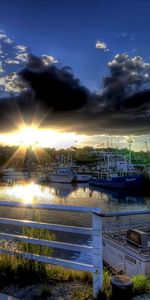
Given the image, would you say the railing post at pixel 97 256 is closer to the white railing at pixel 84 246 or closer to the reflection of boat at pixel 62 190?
the white railing at pixel 84 246

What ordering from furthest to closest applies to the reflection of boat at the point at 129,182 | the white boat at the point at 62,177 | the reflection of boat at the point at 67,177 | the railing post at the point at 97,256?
1. the white boat at the point at 62,177
2. the reflection of boat at the point at 67,177
3. the reflection of boat at the point at 129,182
4. the railing post at the point at 97,256

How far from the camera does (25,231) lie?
17.5ft

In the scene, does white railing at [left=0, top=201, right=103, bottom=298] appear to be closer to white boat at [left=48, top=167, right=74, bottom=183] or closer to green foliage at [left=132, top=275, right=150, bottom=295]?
green foliage at [left=132, top=275, right=150, bottom=295]

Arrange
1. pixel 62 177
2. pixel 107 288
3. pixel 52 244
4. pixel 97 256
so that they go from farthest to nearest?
pixel 62 177 → pixel 52 244 → pixel 107 288 → pixel 97 256

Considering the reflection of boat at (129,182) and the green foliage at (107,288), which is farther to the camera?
the reflection of boat at (129,182)

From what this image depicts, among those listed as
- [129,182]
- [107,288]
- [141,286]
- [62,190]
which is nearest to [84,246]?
[107,288]

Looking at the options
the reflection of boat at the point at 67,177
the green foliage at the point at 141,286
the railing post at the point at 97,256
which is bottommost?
the green foliage at the point at 141,286

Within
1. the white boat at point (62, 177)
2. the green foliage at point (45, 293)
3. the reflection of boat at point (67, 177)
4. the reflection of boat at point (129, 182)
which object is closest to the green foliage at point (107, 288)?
the green foliage at point (45, 293)

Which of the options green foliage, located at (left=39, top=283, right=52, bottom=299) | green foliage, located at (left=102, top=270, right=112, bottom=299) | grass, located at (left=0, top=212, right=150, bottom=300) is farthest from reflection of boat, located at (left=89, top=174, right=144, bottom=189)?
green foliage, located at (left=39, top=283, right=52, bottom=299)

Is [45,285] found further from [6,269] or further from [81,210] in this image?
[81,210]

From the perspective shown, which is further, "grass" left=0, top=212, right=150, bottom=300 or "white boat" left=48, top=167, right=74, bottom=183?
"white boat" left=48, top=167, right=74, bottom=183

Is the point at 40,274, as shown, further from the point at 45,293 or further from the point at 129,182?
the point at 129,182

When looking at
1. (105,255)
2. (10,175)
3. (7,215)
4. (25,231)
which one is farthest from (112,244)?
(10,175)

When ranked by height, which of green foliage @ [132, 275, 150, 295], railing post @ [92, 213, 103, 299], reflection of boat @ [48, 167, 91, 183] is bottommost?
green foliage @ [132, 275, 150, 295]
